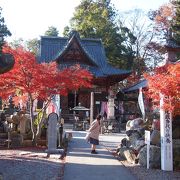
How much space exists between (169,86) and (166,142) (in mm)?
1868

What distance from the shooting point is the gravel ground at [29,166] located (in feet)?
33.3

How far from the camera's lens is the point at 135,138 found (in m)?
14.3

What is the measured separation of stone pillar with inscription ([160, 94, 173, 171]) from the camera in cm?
1134

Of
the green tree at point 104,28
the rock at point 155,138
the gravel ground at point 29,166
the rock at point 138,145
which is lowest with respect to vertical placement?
the gravel ground at point 29,166

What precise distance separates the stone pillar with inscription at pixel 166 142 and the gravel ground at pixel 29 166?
10.1 feet

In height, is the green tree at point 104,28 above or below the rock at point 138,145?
above

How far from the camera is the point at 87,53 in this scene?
1436 inches

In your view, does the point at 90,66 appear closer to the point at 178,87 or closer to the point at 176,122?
the point at 176,122

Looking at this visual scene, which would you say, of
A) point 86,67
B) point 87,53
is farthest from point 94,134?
point 87,53

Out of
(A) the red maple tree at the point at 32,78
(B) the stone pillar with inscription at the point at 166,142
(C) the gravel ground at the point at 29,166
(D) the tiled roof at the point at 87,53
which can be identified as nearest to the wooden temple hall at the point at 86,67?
(D) the tiled roof at the point at 87,53

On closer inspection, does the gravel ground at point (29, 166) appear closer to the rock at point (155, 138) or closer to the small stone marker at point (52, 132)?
the small stone marker at point (52, 132)

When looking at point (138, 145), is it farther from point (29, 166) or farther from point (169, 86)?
point (29, 166)

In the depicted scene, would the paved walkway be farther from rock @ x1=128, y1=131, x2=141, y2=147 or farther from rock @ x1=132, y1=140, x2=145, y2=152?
rock @ x1=128, y1=131, x2=141, y2=147

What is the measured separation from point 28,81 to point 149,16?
3324 cm
